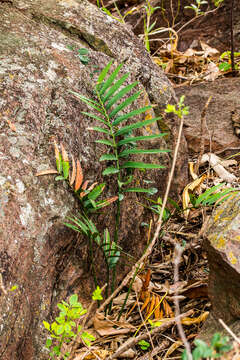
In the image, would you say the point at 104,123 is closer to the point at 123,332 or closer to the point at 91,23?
the point at 91,23

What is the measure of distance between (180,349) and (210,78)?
244 cm

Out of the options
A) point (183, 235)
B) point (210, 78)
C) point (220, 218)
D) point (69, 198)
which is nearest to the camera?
point (220, 218)

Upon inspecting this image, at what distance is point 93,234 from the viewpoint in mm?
1435

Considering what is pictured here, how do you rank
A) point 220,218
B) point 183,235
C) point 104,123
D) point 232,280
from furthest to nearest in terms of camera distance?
point 183,235 < point 104,123 < point 220,218 < point 232,280

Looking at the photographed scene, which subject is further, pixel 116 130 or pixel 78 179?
pixel 116 130

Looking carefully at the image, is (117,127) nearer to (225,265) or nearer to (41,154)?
(41,154)

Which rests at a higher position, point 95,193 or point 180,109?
point 180,109

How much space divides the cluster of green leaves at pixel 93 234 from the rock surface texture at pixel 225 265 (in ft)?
1.29

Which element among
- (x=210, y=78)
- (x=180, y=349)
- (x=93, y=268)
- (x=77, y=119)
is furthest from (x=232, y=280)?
(x=210, y=78)

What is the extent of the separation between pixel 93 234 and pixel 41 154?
379mm

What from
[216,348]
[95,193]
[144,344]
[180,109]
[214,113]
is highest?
[180,109]

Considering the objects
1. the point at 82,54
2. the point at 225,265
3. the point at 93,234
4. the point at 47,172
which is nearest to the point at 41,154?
the point at 47,172

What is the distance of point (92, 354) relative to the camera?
149cm

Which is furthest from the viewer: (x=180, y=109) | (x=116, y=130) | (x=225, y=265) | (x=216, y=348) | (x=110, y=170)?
(x=116, y=130)
